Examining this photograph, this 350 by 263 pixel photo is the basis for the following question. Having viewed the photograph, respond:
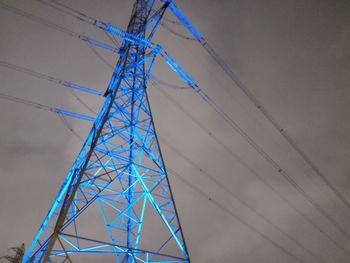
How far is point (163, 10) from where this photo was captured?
11344mm

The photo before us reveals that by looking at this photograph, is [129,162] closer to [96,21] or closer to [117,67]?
[117,67]

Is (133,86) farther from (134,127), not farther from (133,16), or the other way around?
(133,16)

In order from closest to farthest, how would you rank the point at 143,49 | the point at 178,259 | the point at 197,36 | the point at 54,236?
the point at 54,236
the point at 178,259
the point at 197,36
the point at 143,49

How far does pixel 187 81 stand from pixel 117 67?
11.8 ft

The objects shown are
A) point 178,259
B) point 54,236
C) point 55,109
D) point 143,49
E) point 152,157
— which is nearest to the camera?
point 54,236

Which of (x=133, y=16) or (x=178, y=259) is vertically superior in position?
(x=133, y=16)

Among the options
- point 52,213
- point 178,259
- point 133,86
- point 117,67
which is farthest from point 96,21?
point 178,259

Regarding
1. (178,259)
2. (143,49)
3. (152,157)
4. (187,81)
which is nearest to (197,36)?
(187,81)

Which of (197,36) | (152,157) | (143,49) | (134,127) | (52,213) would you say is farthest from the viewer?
(143,49)

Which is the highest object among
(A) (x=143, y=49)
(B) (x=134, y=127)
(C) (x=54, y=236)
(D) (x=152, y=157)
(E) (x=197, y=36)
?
(A) (x=143, y=49)

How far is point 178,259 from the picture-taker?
6598 mm

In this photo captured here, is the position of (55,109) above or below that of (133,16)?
below

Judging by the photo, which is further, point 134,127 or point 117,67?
point 117,67

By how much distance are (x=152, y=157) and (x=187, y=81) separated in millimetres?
4502
